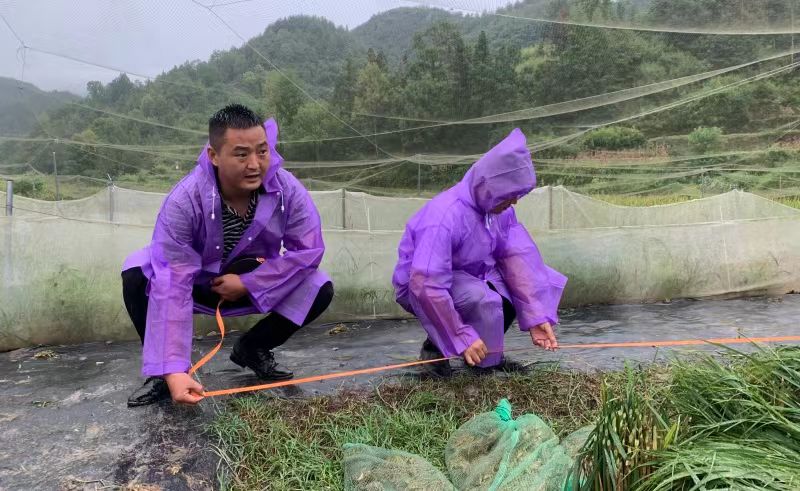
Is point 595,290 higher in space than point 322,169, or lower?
lower

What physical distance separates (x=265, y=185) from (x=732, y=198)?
5.61 metres

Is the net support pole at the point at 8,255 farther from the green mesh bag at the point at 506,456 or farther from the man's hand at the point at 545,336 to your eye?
the man's hand at the point at 545,336

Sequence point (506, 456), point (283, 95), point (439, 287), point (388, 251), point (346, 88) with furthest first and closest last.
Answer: point (346, 88), point (283, 95), point (388, 251), point (439, 287), point (506, 456)

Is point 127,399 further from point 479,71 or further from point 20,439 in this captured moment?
point 479,71

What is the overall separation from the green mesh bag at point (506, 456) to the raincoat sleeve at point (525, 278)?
3.16 ft

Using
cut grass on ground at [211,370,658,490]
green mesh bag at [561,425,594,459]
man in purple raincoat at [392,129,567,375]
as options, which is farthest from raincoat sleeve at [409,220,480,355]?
green mesh bag at [561,425,594,459]

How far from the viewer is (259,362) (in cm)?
328

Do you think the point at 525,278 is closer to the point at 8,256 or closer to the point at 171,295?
the point at 171,295

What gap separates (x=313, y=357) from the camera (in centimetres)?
408

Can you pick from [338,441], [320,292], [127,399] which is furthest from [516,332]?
[127,399]

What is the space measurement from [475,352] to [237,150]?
4.99 ft

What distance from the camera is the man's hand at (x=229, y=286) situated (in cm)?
299

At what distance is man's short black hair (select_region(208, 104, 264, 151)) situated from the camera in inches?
111

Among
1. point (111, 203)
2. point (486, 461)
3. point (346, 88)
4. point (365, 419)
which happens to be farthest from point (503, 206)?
point (111, 203)
